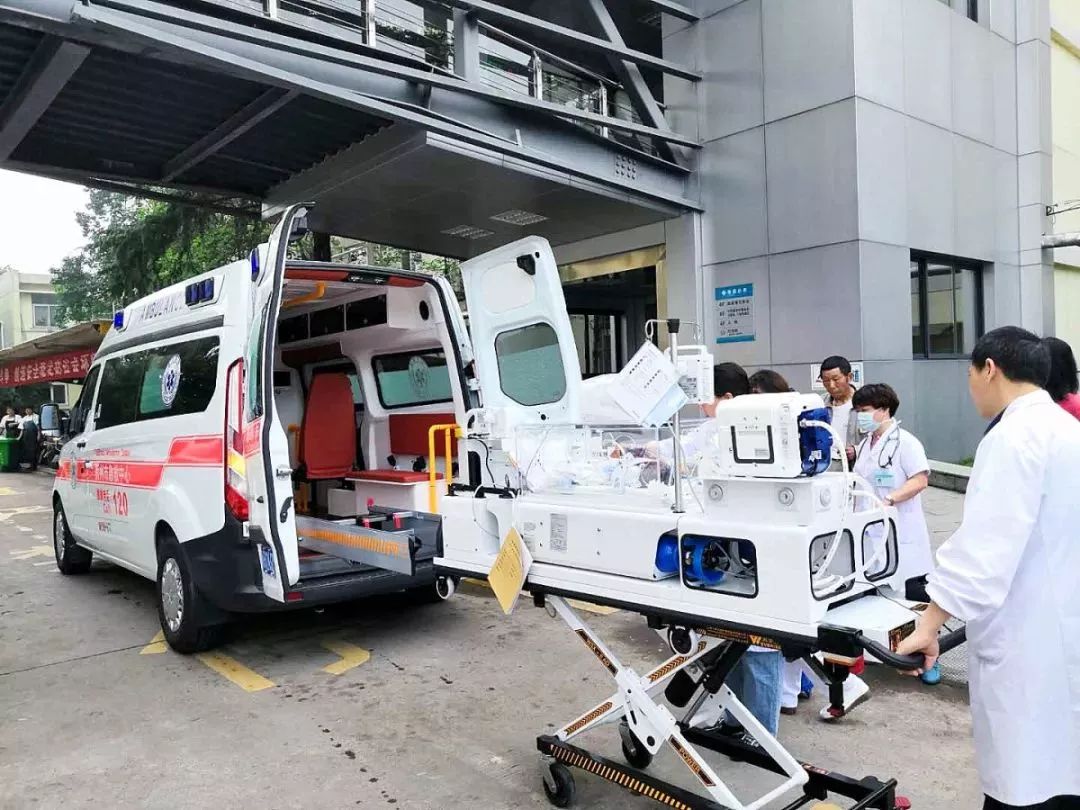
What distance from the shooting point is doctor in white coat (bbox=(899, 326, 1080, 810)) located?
6.90 ft

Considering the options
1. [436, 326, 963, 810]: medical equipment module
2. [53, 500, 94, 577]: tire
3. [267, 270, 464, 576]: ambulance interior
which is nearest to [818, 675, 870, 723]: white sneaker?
[436, 326, 963, 810]: medical equipment module

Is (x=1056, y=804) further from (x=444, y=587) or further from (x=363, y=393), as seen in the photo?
(x=363, y=393)

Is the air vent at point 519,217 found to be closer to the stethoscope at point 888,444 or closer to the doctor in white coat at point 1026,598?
the stethoscope at point 888,444

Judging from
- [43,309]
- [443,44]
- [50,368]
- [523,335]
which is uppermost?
[43,309]

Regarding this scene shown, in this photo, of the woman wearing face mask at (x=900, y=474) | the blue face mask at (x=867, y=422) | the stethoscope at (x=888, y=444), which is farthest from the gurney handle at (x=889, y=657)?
the blue face mask at (x=867, y=422)

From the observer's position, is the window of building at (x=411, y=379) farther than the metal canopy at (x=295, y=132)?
No

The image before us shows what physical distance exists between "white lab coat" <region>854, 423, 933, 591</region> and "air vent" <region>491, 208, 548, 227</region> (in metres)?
7.81

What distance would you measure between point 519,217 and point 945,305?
20.1ft

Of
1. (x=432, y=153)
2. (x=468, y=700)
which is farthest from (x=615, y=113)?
(x=468, y=700)

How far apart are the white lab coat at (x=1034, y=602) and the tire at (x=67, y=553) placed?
25.4 feet

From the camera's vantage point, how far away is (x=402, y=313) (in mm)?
6012

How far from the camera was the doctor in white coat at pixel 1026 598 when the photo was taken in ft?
6.90

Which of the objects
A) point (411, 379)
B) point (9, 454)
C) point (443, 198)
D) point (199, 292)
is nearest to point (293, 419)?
point (411, 379)

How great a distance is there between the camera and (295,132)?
9.91 meters
